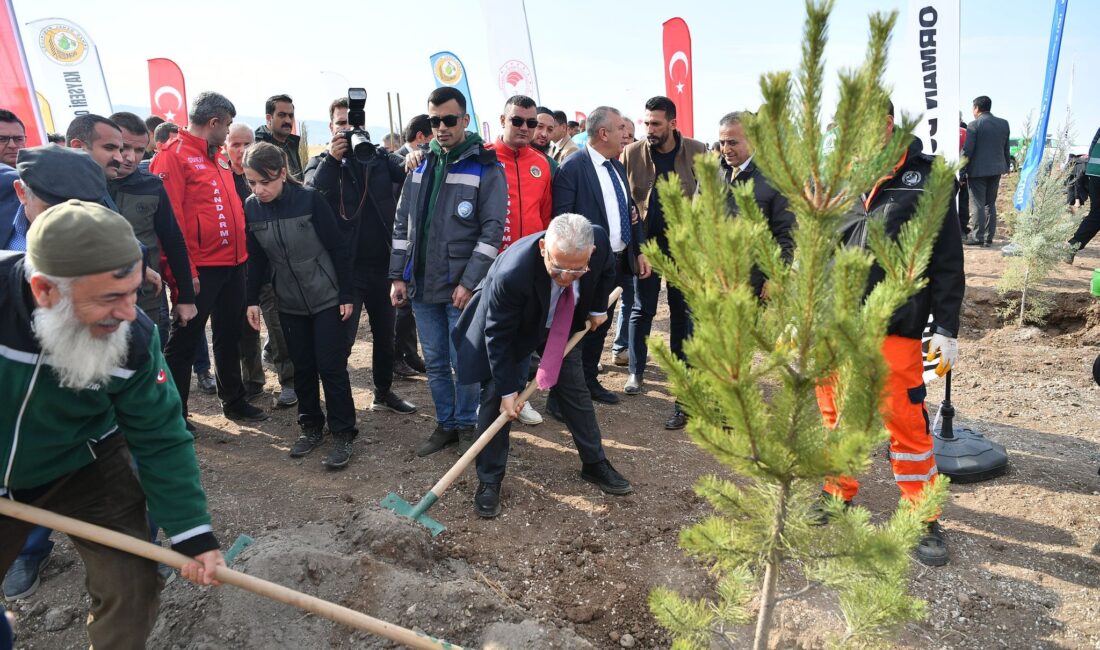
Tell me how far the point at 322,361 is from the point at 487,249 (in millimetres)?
1233

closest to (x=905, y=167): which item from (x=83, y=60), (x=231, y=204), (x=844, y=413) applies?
(x=844, y=413)

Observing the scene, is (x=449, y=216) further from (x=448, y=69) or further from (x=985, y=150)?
(x=985, y=150)

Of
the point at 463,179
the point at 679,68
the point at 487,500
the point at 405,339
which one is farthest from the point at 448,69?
the point at 487,500

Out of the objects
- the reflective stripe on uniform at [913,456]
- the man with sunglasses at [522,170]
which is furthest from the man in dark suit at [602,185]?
the reflective stripe on uniform at [913,456]

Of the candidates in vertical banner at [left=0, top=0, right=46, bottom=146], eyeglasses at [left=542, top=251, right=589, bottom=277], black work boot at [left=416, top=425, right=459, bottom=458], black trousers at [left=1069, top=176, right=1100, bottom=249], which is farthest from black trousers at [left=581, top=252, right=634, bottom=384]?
black trousers at [left=1069, top=176, right=1100, bottom=249]

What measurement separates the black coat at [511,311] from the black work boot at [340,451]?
3.48ft

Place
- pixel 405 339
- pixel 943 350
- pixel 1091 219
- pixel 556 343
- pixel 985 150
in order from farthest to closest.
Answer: pixel 985 150
pixel 1091 219
pixel 405 339
pixel 556 343
pixel 943 350

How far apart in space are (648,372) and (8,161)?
4.56 m

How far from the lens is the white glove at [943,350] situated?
3072mm

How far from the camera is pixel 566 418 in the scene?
3.66 metres

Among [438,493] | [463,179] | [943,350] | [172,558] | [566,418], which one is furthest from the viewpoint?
[463,179]

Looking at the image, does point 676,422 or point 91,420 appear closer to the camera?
point 91,420

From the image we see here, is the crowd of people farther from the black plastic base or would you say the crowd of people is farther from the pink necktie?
the black plastic base

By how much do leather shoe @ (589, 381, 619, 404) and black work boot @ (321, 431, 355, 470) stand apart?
5.93 feet
